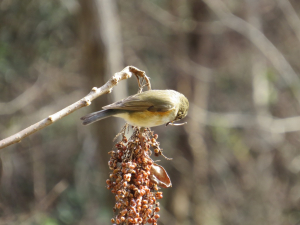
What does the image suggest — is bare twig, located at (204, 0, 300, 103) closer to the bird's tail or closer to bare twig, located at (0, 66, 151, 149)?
the bird's tail

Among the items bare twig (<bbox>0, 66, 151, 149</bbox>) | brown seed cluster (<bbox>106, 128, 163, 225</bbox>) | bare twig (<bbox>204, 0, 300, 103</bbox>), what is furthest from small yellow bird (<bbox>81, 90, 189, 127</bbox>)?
bare twig (<bbox>204, 0, 300, 103</bbox>)

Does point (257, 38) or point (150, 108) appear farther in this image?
point (257, 38)

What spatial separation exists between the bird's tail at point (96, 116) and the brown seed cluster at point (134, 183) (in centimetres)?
28

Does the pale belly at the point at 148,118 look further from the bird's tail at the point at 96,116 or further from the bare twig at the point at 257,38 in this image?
the bare twig at the point at 257,38

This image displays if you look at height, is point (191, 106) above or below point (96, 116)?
above

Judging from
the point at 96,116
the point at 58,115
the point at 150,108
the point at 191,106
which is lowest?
Result: the point at 58,115

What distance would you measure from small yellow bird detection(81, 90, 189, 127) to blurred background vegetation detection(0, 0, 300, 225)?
256 cm

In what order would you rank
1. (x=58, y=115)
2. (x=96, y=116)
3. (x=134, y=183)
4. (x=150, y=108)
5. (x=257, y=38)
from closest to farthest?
(x=58, y=115)
(x=134, y=183)
(x=96, y=116)
(x=150, y=108)
(x=257, y=38)

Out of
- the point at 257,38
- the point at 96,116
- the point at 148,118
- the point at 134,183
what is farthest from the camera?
the point at 257,38

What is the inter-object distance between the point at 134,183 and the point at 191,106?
5.06 metres

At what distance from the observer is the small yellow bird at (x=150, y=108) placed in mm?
2457

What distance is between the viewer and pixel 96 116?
2287mm

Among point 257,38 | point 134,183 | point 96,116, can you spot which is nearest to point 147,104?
point 96,116

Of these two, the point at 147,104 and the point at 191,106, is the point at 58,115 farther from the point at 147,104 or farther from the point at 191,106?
the point at 191,106
